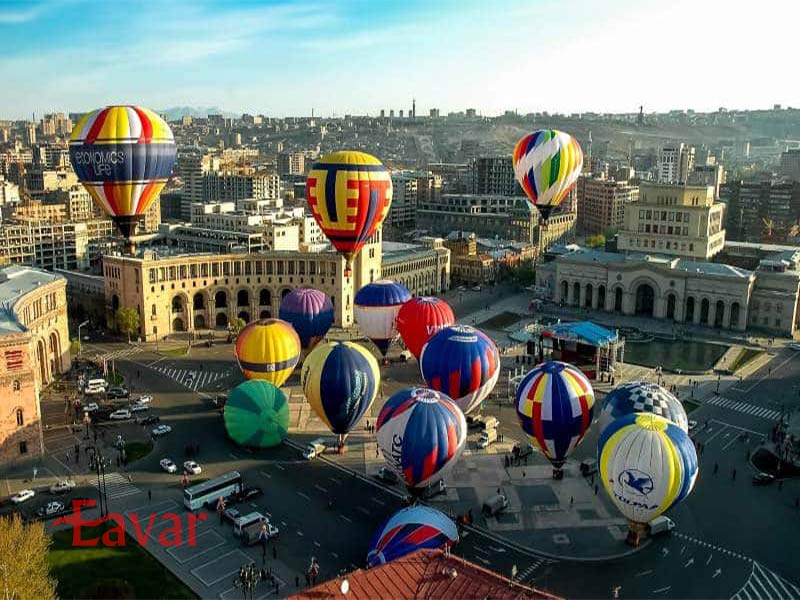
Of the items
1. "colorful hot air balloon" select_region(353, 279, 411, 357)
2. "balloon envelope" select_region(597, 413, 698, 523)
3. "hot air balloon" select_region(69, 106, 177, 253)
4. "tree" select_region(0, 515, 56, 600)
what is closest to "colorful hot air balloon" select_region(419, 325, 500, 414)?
"balloon envelope" select_region(597, 413, 698, 523)

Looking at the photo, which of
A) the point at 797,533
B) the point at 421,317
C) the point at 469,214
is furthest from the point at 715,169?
the point at 797,533

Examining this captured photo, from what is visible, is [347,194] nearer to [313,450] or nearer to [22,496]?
[313,450]

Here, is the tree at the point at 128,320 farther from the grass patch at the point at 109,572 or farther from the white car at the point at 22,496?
the grass patch at the point at 109,572

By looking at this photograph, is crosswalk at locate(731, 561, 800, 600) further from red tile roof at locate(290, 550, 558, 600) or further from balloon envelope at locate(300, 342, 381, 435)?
balloon envelope at locate(300, 342, 381, 435)

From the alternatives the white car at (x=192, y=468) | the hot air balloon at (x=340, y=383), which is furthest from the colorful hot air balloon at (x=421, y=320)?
the white car at (x=192, y=468)

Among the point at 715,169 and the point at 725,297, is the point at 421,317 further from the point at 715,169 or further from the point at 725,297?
the point at 715,169

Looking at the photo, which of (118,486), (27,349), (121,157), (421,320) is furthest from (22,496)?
(421,320)
